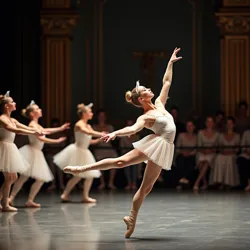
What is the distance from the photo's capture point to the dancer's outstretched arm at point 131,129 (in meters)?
5.82

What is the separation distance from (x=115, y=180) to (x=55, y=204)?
3832 mm

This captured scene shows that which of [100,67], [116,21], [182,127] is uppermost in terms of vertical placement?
[116,21]

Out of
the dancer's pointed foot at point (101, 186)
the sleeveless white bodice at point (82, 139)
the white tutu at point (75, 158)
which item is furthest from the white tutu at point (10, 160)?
the dancer's pointed foot at point (101, 186)

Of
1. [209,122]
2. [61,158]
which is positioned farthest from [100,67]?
[61,158]

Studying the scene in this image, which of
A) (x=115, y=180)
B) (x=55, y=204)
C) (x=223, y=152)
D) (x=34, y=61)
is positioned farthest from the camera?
(x=34, y=61)

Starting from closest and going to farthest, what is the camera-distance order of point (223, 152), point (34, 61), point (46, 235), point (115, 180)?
point (46, 235) → point (223, 152) → point (115, 180) → point (34, 61)

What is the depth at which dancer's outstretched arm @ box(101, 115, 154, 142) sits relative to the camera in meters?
5.82

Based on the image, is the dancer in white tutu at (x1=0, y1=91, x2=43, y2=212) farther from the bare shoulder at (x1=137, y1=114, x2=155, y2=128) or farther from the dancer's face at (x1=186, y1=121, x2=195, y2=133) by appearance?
the dancer's face at (x1=186, y1=121, x2=195, y2=133)

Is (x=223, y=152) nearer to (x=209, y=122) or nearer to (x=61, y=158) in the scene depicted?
(x=209, y=122)

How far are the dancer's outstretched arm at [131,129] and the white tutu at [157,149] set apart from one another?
0.17 meters

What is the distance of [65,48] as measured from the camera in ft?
47.0

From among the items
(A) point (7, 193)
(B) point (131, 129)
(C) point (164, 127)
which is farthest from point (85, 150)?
(B) point (131, 129)

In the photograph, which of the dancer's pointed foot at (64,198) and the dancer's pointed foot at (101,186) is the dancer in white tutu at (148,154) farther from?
the dancer's pointed foot at (101,186)

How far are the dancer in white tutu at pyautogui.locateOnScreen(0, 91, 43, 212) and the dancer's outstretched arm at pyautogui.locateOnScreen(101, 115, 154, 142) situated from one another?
2.74 metres
